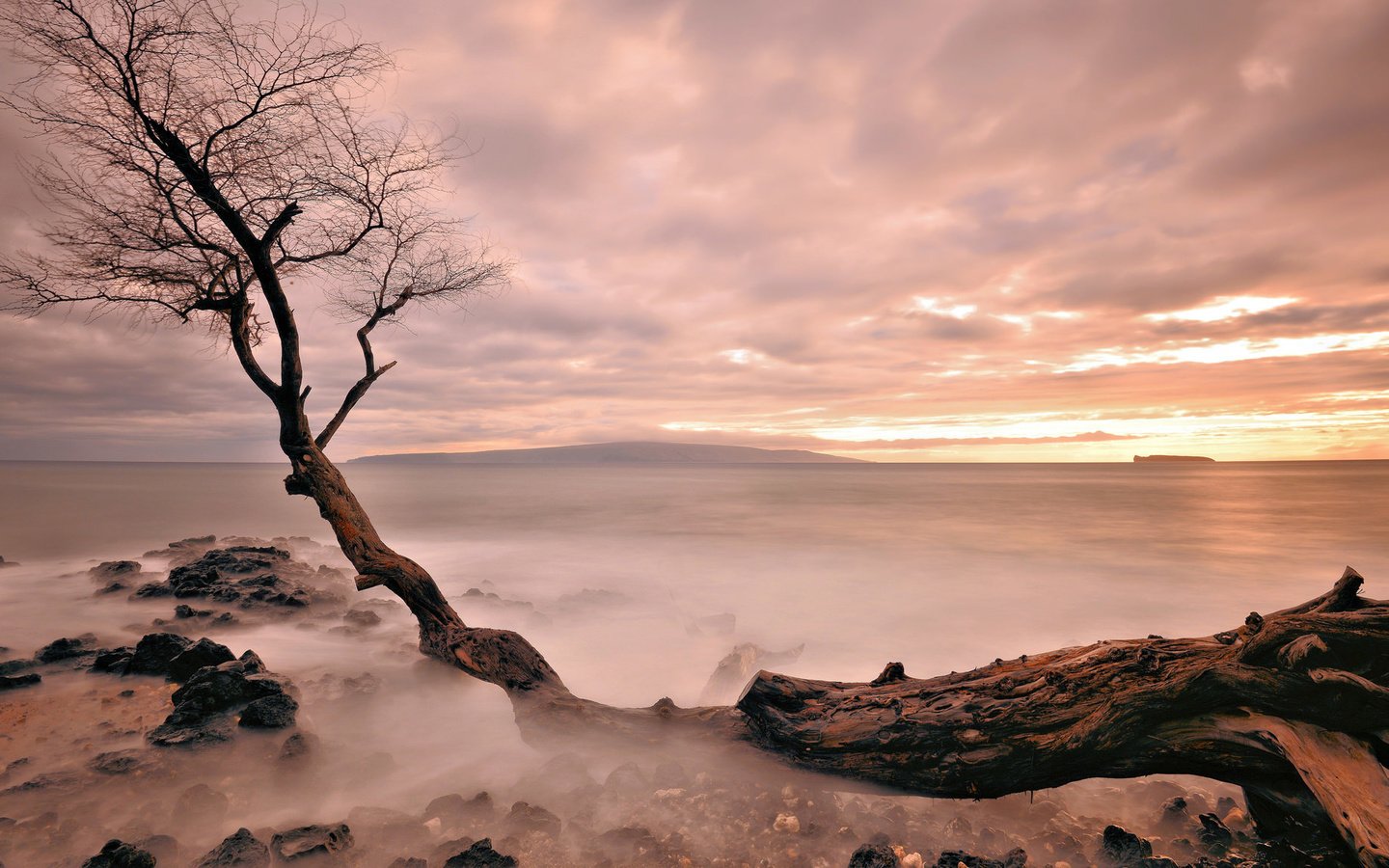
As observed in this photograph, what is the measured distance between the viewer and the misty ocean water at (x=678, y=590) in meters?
6.66

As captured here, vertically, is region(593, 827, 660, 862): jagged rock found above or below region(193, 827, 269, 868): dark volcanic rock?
below

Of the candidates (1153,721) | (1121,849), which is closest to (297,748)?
(1121,849)

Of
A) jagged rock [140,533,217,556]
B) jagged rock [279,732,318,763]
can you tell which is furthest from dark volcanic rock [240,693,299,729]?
jagged rock [140,533,217,556]

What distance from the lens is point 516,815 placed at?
4.37 metres

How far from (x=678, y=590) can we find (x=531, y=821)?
11.1 meters

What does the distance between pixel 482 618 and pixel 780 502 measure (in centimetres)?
3271

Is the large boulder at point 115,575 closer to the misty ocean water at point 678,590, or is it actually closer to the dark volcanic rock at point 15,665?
the misty ocean water at point 678,590

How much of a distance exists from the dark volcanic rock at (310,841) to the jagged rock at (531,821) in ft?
3.60

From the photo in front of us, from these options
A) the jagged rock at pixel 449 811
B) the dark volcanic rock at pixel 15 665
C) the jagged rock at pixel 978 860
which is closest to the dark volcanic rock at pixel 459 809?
the jagged rock at pixel 449 811

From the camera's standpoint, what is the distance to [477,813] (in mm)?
4496

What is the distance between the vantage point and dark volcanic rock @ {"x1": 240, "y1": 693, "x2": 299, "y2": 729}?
551 centimetres

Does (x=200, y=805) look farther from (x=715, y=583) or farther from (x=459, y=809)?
(x=715, y=583)

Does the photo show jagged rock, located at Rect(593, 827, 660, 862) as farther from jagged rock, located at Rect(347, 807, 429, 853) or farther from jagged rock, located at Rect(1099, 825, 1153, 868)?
jagged rock, located at Rect(1099, 825, 1153, 868)

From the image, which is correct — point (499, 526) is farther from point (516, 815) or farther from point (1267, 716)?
point (1267, 716)
